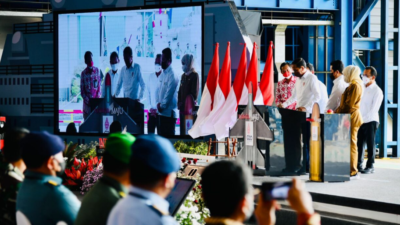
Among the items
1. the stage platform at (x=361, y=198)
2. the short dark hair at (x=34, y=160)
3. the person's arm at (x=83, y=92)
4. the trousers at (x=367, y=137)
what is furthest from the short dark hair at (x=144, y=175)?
the person's arm at (x=83, y=92)

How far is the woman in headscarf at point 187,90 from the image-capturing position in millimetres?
10250

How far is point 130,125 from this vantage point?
419 inches

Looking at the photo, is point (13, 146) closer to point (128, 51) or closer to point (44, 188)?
point (44, 188)

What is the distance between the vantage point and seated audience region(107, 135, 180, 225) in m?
2.00

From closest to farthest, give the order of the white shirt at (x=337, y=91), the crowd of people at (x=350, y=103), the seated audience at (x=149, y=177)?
the seated audience at (x=149, y=177)
the crowd of people at (x=350, y=103)
the white shirt at (x=337, y=91)

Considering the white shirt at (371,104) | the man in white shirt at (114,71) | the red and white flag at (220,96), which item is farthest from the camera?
the man in white shirt at (114,71)

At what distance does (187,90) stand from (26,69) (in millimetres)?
4620

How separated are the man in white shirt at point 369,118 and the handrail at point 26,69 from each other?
7418 mm

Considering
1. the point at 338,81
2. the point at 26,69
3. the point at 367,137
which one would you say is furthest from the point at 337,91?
the point at 26,69

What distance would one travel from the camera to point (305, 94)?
7.89 metres

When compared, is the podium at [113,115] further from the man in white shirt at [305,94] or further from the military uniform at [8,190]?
the military uniform at [8,190]

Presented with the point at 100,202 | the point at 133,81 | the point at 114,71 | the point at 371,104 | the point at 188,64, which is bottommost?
the point at 100,202

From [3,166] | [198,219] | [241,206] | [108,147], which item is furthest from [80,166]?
[241,206]

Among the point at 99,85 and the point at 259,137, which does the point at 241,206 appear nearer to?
the point at 259,137
